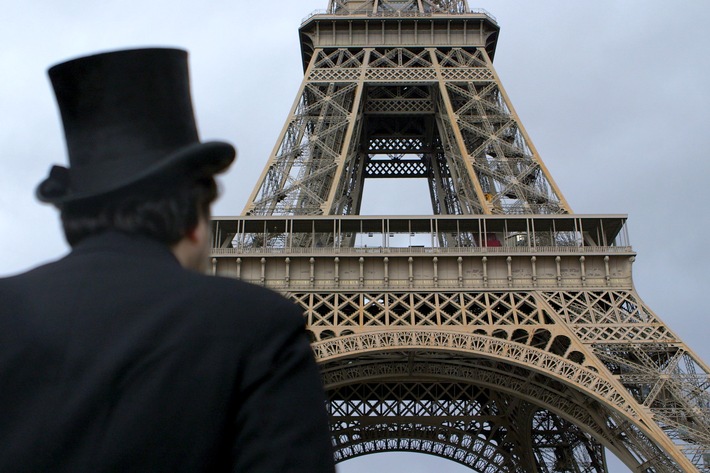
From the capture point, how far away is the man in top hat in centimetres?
161

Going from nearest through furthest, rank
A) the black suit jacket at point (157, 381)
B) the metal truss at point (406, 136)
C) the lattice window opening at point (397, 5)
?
the black suit jacket at point (157, 381), the metal truss at point (406, 136), the lattice window opening at point (397, 5)

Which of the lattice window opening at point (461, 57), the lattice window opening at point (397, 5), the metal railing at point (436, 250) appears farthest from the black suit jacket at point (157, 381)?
the lattice window opening at point (397, 5)

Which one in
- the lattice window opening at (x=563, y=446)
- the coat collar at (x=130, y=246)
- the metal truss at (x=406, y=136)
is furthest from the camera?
the lattice window opening at (x=563, y=446)

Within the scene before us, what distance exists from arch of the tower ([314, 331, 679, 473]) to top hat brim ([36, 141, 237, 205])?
18.1 m

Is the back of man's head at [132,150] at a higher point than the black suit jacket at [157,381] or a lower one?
higher

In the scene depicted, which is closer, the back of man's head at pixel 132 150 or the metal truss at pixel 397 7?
the back of man's head at pixel 132 150

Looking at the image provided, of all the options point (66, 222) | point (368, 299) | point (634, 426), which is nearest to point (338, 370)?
point (368, 299)

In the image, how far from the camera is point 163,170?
180 cm

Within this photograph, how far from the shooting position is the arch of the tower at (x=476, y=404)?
19938 mm

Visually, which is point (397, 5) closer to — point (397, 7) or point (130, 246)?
point (397, 7)

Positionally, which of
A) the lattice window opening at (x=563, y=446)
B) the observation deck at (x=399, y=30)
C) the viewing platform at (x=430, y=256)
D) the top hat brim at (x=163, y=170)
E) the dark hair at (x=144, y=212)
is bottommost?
the lattice window opening at (x=563, y=446)

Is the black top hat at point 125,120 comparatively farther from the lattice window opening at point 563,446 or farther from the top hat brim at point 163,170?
the lattice window opening at point 563,446

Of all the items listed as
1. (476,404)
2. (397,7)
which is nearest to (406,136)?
(397,7)

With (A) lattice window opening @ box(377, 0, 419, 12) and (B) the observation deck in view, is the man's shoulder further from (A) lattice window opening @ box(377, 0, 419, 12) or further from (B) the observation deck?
(A) lattice window opening @ box(377, 0, 419, 12)
